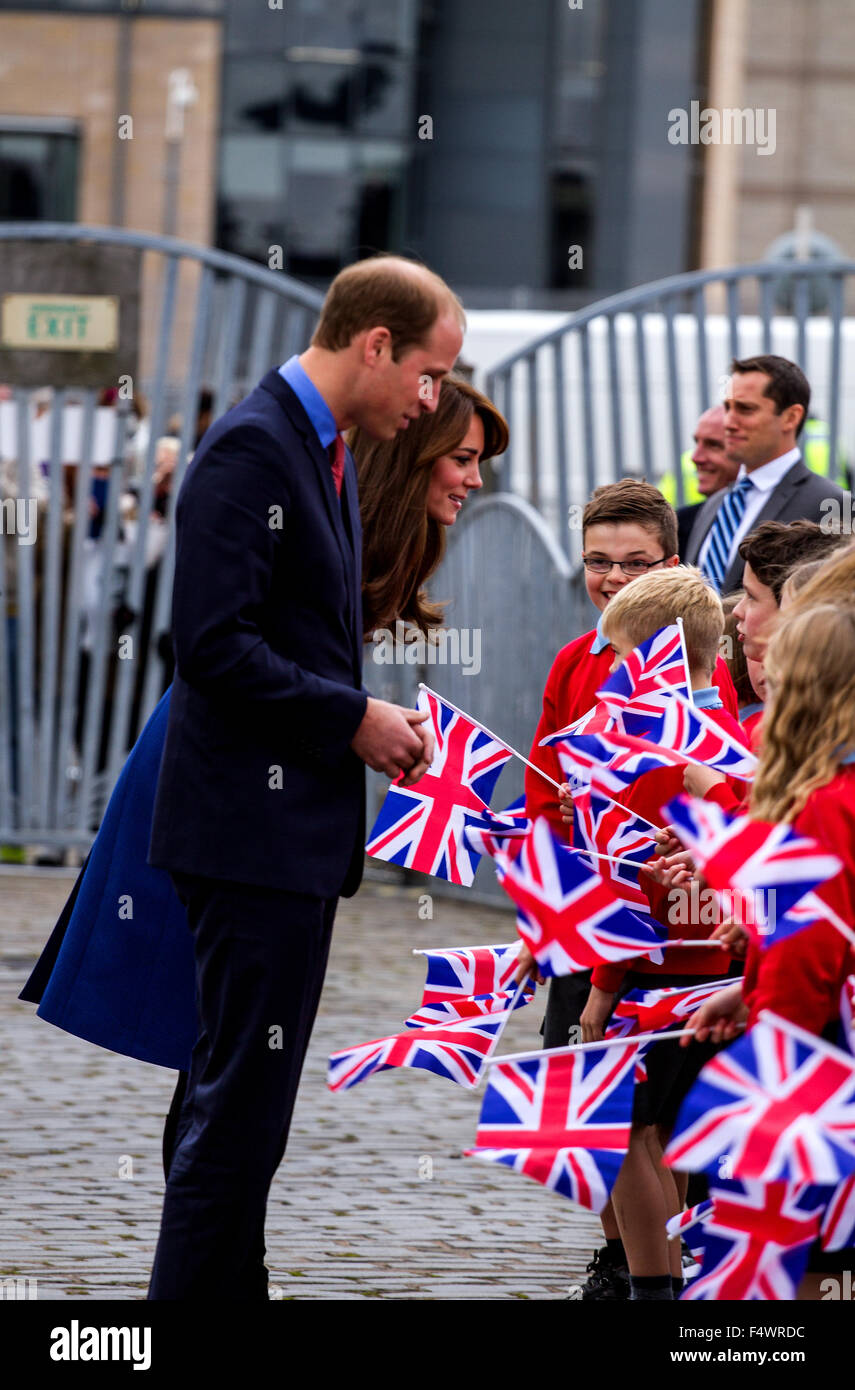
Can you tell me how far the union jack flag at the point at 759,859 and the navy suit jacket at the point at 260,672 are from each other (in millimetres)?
605

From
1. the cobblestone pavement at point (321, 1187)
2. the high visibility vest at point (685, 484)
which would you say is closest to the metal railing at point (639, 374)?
the high visibility vest at point (685, 484)

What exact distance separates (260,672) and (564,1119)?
0.79 meters

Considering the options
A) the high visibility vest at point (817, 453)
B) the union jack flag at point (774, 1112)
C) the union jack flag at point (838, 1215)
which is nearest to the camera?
the union jack flag at point (774, 1112)

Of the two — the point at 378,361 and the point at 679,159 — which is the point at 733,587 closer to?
the point at 378,361

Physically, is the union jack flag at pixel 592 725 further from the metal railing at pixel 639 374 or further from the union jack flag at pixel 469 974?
the metal railing at pixel 639 374

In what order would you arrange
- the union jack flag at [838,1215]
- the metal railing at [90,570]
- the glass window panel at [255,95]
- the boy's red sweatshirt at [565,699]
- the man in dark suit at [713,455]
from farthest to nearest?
the glass window panel at [255,95]
the metal railing at [90,570]
the man in dark suit at [713,455]
the boy's red sweatshirt at [565,699]
the union jack flag at [838,1215]

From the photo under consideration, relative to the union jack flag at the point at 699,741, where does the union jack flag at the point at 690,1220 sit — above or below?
below

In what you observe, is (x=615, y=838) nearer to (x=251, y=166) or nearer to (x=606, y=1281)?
(x=606, y=1281)

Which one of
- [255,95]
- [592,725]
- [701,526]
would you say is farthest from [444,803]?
[255,95]

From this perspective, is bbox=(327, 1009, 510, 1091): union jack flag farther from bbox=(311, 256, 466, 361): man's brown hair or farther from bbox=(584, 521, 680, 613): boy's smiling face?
bbox=(584, 521, 680, 613): boy's smiling face

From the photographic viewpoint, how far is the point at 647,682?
377cm

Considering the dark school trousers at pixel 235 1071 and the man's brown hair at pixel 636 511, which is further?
the man's brown hair at pixel 636 511

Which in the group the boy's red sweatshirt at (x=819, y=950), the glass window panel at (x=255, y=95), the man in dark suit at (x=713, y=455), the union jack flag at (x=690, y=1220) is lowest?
the union jack flag at (x=690, y=1220)

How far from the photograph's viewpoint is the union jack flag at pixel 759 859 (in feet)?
9.59
